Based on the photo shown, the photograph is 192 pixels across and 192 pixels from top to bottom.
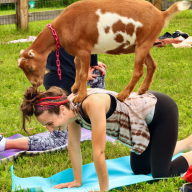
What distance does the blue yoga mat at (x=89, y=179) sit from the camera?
286 cm

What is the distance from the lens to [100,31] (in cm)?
185

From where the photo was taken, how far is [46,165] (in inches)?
136

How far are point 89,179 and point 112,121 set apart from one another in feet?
2.76

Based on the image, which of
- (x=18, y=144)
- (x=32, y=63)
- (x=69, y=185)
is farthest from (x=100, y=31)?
(x=18, y=144)

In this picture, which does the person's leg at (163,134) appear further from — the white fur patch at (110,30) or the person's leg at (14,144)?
the person's leg at (14,144)

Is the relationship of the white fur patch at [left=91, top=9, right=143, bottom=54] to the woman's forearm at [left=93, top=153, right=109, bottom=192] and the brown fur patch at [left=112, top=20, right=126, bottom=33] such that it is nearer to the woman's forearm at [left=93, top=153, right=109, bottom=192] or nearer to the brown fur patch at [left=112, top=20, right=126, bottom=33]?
the brown fur patch at [left=112, top=20, right=126, bottom=33]

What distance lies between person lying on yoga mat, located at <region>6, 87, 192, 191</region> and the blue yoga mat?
0.44 feet

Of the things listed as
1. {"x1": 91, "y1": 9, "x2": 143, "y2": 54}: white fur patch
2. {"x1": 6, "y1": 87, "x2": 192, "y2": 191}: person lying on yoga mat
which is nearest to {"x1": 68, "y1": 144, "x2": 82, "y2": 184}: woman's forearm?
{"x1": 6, "y1": 87, "x2": 192, "y2": 191}: person lying on yoga mat

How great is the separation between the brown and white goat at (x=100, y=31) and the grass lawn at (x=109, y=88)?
1304mm

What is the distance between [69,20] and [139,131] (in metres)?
1.31

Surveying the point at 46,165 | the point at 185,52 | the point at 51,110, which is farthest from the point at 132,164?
the point at 185,52

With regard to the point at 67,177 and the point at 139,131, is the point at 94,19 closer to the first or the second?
the point at 139,131

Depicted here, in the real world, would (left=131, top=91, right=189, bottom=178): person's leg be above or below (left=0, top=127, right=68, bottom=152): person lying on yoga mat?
above

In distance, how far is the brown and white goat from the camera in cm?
185
